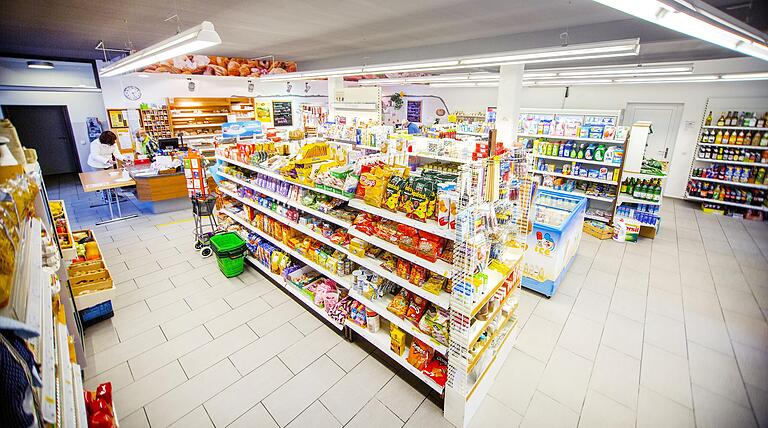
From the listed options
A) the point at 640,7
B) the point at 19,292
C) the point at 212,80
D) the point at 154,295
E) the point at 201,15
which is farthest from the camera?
the point at 212,80

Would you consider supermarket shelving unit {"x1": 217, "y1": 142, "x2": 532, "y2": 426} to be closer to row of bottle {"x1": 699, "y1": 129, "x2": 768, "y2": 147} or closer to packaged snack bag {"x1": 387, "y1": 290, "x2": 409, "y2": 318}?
packaged snack bag {"x1": 387, "y1": 290, "x2": 409, "y2": 318}

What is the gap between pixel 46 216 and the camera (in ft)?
9.07

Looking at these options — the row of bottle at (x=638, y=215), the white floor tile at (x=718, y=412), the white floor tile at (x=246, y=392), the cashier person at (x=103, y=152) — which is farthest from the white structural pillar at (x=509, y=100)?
the cashier person at (x=103, y=152)

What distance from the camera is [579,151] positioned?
7434 millimetres

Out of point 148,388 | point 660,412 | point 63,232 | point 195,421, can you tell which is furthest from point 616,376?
point 63,232

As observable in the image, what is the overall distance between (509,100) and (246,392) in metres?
6.65

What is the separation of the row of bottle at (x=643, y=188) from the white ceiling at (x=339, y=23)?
275 cm

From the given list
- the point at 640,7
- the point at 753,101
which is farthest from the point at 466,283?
the point at 753,101

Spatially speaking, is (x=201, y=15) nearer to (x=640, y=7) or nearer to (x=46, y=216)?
(x=46, y=216)

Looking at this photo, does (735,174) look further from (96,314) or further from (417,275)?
(96,314)

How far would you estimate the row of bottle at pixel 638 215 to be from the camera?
273 inches

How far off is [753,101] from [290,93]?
14422 mm

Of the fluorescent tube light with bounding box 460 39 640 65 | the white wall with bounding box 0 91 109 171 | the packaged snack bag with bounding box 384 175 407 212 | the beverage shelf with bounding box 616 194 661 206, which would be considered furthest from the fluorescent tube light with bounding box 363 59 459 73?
the white wall with bounding box 0 91 109 171

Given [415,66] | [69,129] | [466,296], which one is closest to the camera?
[466,296]
